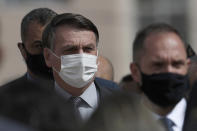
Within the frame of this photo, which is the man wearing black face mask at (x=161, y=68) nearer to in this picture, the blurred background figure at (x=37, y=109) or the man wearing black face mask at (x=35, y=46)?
the man wearing black face mask at (x=35, y=46)

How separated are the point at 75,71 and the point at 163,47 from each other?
571 mm

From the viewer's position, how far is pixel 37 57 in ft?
14.6

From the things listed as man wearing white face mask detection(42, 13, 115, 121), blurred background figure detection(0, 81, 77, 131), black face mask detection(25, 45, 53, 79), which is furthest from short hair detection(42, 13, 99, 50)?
blurred background figure detection(0, 81, 77, 131)

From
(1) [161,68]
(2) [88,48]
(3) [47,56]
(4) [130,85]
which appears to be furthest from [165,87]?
(3) [47,56]

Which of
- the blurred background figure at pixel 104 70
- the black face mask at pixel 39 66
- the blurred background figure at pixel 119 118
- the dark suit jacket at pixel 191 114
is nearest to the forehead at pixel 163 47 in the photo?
the dark suit jacket at pixel 191 114

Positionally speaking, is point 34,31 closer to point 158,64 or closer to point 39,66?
point 39,66

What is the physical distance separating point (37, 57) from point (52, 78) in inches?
7.0

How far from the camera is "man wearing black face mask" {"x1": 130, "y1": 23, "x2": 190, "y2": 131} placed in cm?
387

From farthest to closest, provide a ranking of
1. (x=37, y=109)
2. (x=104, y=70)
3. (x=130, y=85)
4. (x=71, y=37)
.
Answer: (x=104, y=70) < (x=130, y=85) < (x=71, y=37) < (x=37, y=109)

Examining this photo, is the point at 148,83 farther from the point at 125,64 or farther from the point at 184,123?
the point at 125,64

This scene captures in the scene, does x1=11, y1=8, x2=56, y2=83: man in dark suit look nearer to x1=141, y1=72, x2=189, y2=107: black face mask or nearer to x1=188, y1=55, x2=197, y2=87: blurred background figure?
x1=141, y1=72, x2=189, y2=107: black face mask

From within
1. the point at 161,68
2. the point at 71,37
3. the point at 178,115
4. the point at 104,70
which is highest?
the point at 71,37

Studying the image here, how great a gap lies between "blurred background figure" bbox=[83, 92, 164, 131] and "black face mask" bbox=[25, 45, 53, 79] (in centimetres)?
243

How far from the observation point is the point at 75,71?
411cm
